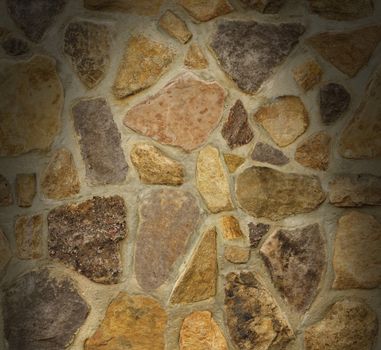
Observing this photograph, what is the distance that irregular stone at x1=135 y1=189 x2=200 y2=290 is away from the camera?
1277 millimetres

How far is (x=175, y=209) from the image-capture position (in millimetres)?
1285

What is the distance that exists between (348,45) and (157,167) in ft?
1.78

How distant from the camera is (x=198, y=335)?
1.28 metres

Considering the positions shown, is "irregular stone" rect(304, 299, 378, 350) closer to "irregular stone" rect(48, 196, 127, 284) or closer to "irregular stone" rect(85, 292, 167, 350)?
"irregular stone" rect(85, 292, 167, 350)

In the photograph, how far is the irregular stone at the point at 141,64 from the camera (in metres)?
1.29

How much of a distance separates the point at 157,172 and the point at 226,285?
12.5 inches

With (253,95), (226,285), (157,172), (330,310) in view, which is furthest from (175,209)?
(330,310)

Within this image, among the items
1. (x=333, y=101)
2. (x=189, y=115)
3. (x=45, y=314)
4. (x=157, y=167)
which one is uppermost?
(x=333, y=101)

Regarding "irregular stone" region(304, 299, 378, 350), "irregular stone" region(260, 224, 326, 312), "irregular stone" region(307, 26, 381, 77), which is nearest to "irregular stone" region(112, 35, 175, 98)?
"irregular stone" region(307, 26, 381, 77)

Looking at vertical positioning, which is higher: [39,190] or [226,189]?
[226,189]

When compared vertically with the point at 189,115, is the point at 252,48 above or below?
above

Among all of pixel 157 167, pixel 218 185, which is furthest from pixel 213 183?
pixel 157 167

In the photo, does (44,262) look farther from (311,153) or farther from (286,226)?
(311,153)

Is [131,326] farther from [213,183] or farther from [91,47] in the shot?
[91,47]
